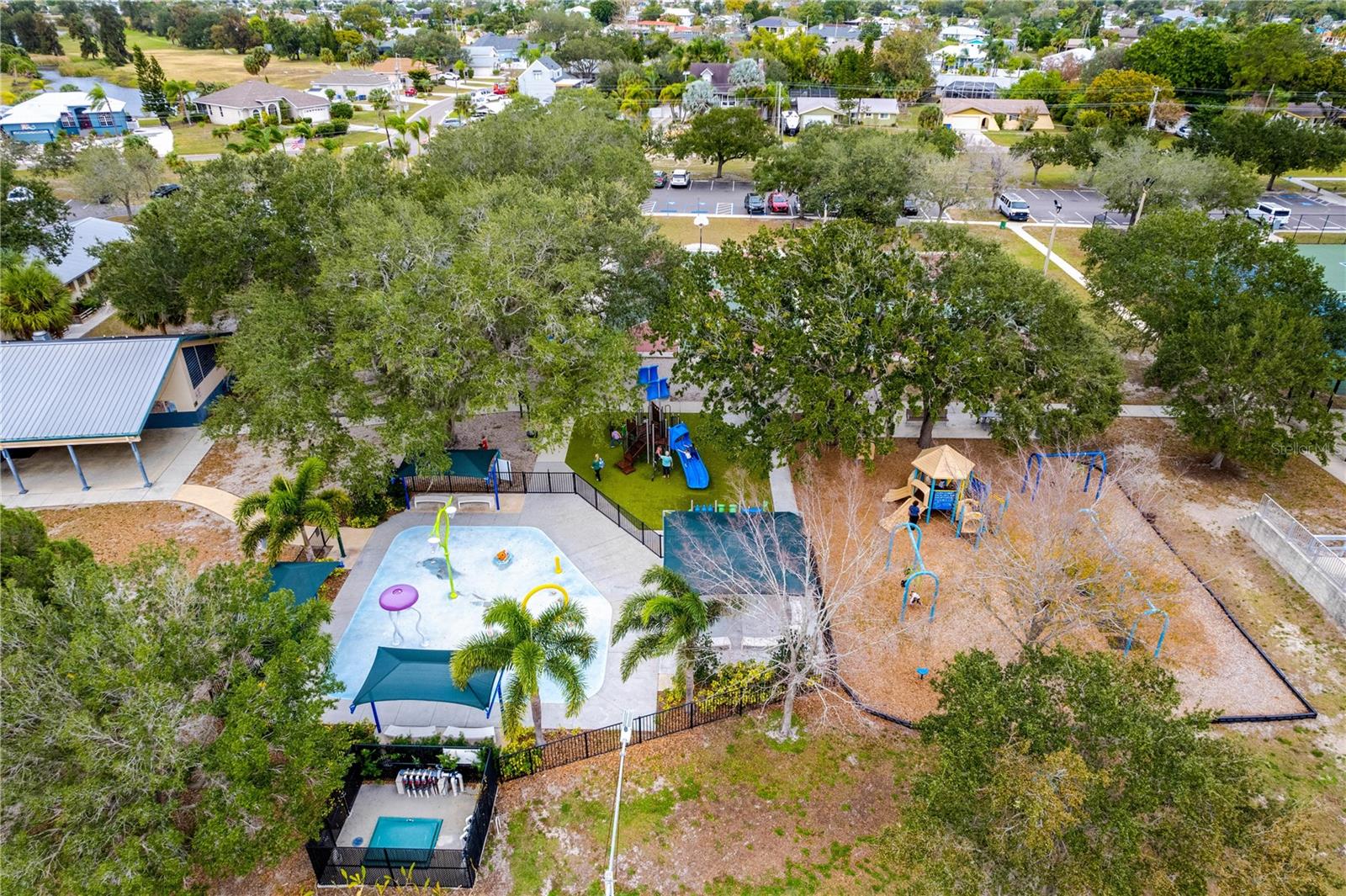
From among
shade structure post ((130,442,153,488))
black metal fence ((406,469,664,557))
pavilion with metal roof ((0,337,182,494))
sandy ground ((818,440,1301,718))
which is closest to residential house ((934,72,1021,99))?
sandy ground ((818,440,1301,718))

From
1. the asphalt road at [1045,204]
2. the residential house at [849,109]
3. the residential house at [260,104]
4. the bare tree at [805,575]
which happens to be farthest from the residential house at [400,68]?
the bare tree at [805,575]

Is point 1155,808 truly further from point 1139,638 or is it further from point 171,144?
point 171,144

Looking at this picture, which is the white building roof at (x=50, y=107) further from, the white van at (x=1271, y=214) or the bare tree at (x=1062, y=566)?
the white van at (x=1271, y=214)

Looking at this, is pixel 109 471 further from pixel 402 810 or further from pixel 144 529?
pixel 402 810

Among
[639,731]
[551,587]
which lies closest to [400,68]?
[551,587]

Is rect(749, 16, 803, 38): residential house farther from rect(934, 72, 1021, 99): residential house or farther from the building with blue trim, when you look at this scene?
the building with blue trim

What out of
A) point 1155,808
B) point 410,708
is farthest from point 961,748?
point 410,708

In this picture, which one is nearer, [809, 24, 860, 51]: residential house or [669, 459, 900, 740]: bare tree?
[669, 459, 900, 740]: bare tree
